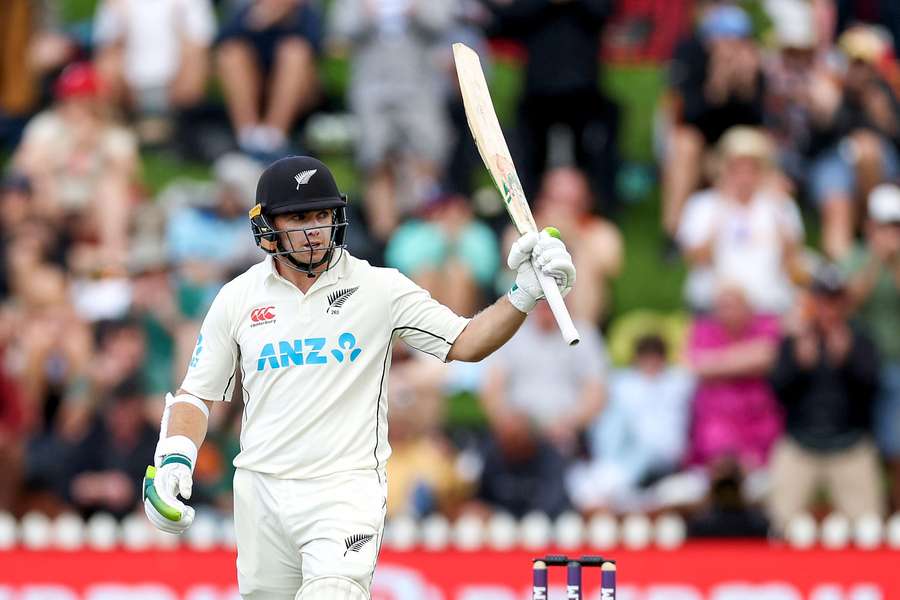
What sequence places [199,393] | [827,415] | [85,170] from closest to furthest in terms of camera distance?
[199,393] → [827,415] → [85,170]

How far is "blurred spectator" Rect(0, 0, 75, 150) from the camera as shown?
53.4 ft

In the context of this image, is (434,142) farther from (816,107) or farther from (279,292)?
(279,292)

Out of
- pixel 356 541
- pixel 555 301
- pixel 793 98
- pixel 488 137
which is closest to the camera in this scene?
pixel 555 301

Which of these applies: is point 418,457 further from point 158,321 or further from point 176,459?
point 176,459

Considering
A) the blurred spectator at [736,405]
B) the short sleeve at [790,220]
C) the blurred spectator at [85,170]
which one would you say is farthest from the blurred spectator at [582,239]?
the blurred spectator at [85,170]

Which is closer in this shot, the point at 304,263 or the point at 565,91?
the point at 304,263

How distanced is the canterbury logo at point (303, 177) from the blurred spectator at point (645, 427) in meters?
5.53

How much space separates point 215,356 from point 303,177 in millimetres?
817

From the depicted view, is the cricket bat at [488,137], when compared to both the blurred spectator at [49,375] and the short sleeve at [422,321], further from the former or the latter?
the blurred spectator at [49,375]

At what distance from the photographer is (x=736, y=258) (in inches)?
526

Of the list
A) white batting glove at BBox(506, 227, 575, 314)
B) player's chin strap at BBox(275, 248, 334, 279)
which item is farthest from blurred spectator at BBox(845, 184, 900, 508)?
player's chin strap at BBox(275, 248, 334, 279)

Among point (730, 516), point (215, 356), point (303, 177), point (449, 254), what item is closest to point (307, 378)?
point (215, 356)

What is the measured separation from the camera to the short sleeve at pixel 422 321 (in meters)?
7.35

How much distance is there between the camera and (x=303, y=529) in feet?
23.7
